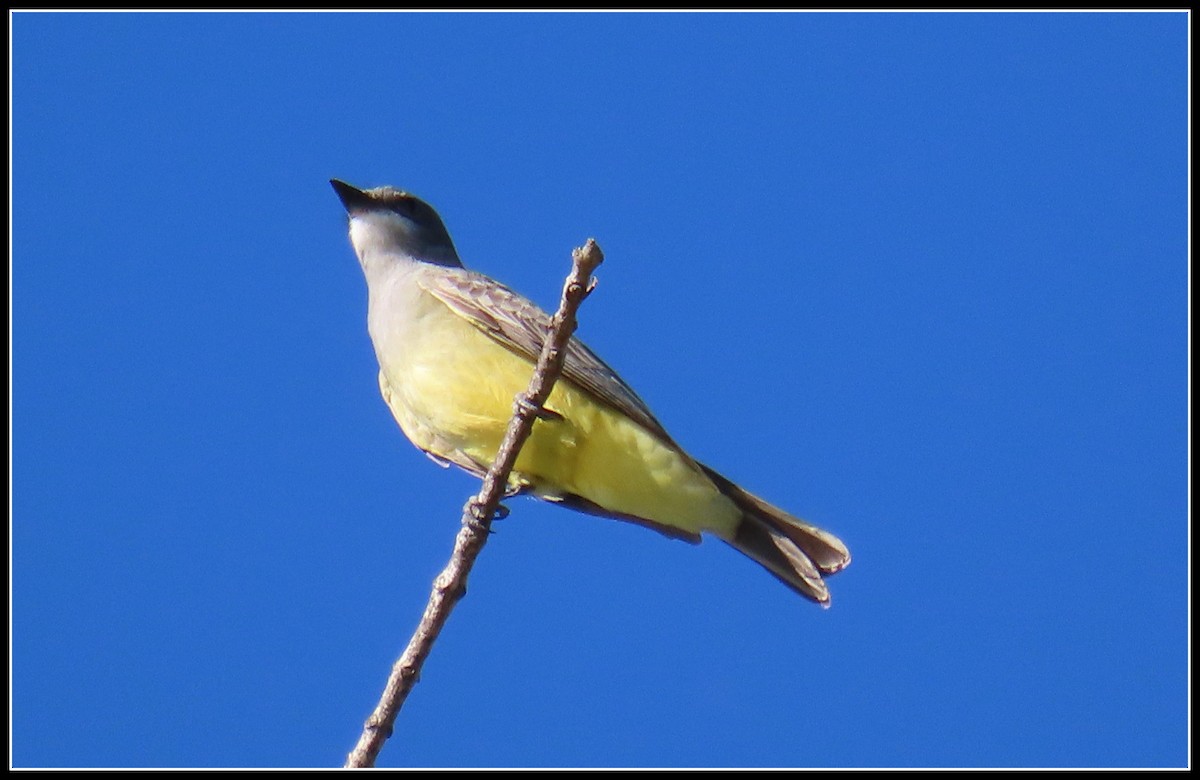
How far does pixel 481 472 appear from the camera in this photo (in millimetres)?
6980

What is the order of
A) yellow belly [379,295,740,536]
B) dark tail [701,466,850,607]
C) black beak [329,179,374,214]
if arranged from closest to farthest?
1. yellow belly [379,295,740,536]
2. dark tail [701,466,850,607]
3. black beak [329,179,374,214]

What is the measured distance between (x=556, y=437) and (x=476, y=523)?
135cm

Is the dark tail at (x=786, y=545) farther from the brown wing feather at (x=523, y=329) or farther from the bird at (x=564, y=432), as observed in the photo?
the brown wing feather at (x=523, y=329)

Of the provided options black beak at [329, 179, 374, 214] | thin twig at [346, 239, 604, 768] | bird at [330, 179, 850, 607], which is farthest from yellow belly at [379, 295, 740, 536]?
black beak at [329, 179, 374, 214]

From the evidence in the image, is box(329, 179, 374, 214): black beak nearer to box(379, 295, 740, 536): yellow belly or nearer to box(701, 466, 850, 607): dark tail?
box(379, 295, 740, 536): yellow belly

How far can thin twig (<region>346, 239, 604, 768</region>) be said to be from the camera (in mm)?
4387

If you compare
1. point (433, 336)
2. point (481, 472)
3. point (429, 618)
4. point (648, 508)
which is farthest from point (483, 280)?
point (429, 618)

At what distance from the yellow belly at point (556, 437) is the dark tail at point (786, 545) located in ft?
0.26

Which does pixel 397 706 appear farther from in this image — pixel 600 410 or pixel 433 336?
pixel 433 336

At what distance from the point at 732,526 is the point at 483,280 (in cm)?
190

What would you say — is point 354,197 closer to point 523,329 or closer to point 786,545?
point 523,329

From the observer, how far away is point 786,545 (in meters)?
6.75

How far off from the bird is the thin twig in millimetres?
1132

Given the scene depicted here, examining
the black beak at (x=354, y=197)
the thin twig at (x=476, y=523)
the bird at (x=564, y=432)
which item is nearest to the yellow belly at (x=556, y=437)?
the bird at (x=564, y=432)
